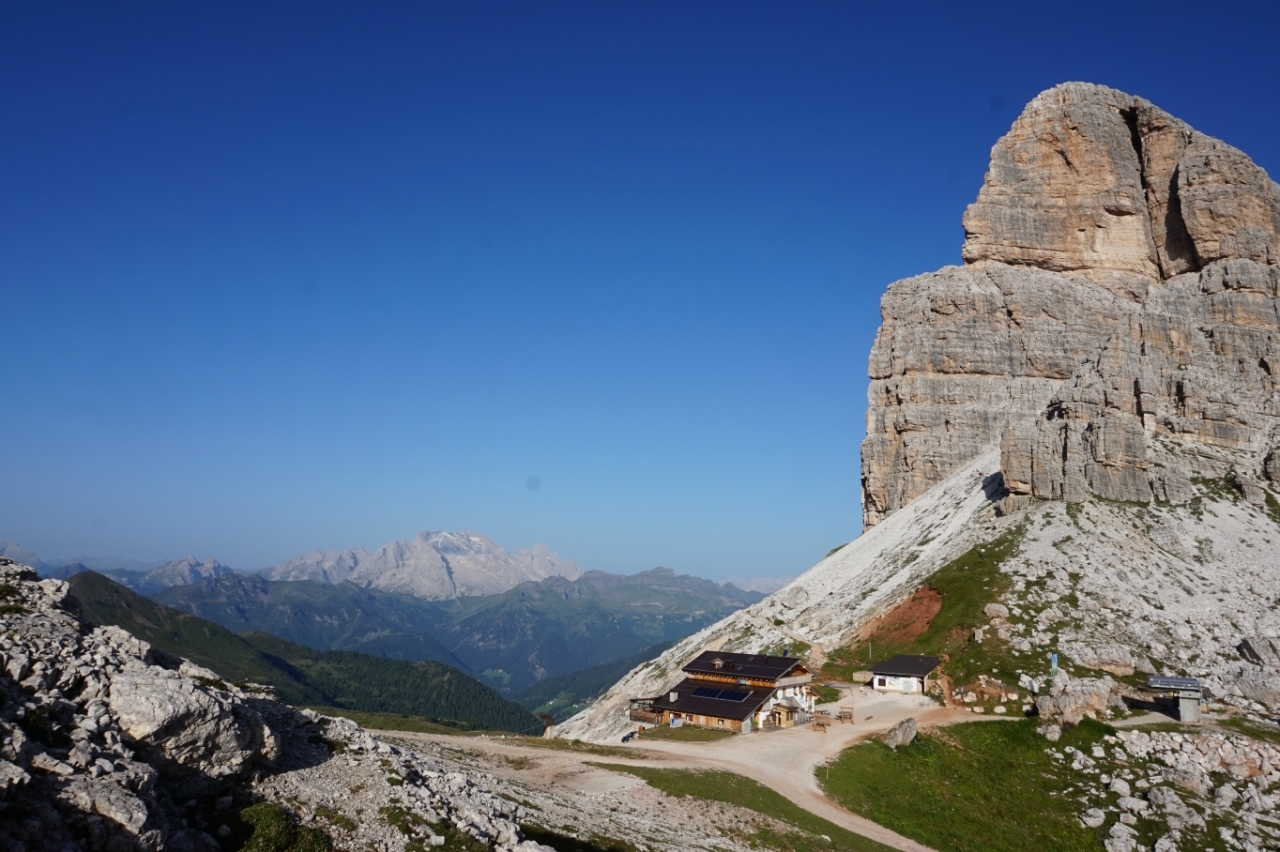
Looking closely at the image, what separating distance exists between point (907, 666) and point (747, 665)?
14799 mm

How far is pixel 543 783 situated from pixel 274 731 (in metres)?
18.3

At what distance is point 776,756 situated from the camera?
57.2 metres

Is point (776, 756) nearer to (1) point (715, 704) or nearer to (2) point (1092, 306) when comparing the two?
(1) point (715, 704)

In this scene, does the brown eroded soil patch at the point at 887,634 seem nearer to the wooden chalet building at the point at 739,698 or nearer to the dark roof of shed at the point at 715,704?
the wooden chalet building at the point at 739,698

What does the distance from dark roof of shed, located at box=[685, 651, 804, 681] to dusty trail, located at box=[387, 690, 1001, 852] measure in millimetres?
5549

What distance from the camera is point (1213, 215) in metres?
143

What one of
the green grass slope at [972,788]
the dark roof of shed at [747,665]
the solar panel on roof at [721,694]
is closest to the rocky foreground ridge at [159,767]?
the green grass slope at [972,788]

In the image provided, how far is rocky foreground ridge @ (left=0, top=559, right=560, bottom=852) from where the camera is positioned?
18484mm

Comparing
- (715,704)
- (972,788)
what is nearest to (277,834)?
(972,788)

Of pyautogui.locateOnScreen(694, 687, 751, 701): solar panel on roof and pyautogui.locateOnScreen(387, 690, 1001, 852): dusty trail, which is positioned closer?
pyautogui.locateOnScreen(387, 690, 1001, 852): dusty trail

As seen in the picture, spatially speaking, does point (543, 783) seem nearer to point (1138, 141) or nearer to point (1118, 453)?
point (1118, 453)

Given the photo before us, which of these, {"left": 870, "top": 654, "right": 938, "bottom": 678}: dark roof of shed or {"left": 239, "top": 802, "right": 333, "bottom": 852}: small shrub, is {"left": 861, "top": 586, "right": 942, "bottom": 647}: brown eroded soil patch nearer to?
{"left": 870, "top": 654, "right": 938, "bottom": 678}: dark roof of shed

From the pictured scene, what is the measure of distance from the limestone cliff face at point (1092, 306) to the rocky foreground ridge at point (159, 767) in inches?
3989

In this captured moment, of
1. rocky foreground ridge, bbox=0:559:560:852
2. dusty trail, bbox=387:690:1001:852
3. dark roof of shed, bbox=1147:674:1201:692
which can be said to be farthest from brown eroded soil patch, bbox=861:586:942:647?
rocky foreground ridge, bbox=0:559:560:852
